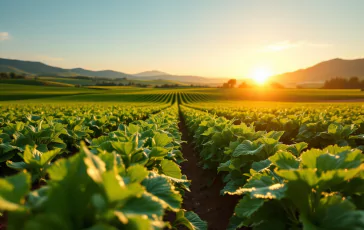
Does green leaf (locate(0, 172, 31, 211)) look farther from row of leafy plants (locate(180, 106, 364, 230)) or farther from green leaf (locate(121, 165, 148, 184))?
row of leafy plants (locate(180, 106, 364, 230))

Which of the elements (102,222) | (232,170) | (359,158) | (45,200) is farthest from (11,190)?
(232,170)

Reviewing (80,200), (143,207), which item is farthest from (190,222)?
(80,200)

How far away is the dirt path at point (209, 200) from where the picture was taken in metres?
4.41

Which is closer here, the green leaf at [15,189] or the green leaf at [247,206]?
the green leaf at [15,189]

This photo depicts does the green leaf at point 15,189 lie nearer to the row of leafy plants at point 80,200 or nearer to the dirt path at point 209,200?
the row of leafy plants at point 80,200

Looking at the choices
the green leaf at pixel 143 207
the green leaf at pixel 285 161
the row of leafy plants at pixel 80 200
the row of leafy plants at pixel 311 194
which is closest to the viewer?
the row of leafy plants at pixel 80 200

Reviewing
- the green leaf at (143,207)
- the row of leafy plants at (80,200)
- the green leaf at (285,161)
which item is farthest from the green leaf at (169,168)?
the green leaf at (143,207)

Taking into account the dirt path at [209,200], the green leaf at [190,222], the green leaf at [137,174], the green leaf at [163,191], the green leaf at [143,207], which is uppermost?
the green leaf at [137,174]

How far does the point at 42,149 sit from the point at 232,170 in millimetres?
3097

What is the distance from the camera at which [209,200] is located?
211 inches

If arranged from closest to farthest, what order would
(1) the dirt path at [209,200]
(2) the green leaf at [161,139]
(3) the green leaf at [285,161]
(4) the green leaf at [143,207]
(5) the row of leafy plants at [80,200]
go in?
1. (5) the row of leafy plants at [80,200]
2. (4) the green leaf at [143,207]
3. (3) the green leaf at [285,161]
4. (2) the green leaf at [161,139]
5. (1) the dirt path at [209,200]

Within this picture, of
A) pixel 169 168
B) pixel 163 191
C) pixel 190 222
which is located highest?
pixel 163 191

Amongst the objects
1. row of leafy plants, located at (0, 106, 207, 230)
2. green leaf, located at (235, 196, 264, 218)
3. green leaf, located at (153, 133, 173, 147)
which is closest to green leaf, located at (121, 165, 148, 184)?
row of leafy plants, located at (0, 106, 207, 230)

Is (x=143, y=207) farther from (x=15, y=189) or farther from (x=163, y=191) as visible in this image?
(x=15, y=189)
